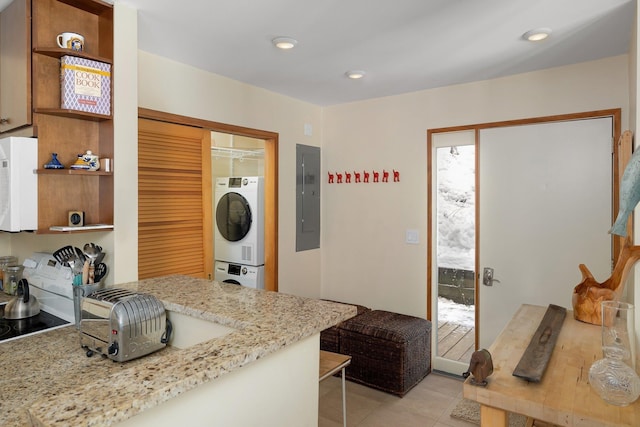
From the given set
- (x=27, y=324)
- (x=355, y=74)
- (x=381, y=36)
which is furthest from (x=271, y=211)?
(x=27, y=324)

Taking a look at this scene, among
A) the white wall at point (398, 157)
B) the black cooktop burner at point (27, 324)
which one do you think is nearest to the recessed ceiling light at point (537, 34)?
the white wall at point (398, 157)

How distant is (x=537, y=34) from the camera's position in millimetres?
2357

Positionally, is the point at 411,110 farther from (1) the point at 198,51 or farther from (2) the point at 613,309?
(2) the point at 613,309

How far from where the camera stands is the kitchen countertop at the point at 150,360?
829mm

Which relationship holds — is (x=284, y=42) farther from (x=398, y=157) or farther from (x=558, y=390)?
(x=558, y=390)

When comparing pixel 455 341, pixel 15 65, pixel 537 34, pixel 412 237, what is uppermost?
pixel 537 34

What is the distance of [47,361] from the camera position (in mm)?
1530

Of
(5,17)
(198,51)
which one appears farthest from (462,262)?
(5,17)

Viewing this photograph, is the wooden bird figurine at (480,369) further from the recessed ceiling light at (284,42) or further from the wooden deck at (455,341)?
the wooden deck at (455,341)

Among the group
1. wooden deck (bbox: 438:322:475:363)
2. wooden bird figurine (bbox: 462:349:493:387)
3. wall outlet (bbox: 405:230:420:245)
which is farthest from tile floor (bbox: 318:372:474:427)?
wooden bird figurine (bbox: 462:349:493:387)

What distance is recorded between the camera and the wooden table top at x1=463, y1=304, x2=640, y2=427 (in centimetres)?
116

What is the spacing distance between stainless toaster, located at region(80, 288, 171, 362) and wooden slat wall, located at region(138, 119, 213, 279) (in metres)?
1.38

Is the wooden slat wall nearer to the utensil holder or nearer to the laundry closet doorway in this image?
the utensil holder

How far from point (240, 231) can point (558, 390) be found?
310cm
